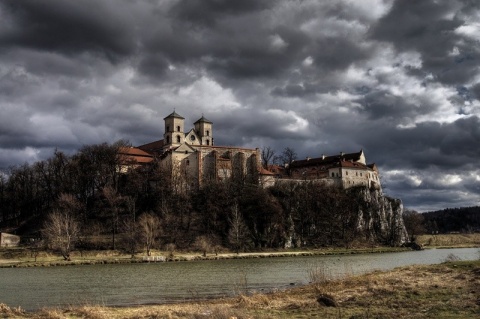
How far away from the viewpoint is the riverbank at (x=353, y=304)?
642 inches

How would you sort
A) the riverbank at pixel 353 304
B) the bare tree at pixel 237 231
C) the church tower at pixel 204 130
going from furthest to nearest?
the church tower at pixel 204 130 < the bare tree at pixel 237 231 < the riverbank at pixel 353 304

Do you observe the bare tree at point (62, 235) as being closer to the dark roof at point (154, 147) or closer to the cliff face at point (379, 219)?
the dark roof at point (154, 147)

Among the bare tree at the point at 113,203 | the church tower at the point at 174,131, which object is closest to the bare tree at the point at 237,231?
the bare tree at the point at 113,203

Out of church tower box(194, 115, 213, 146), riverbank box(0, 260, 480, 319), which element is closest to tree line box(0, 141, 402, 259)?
church tower box(194, 115, 213, 146)

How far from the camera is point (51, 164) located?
103250mm

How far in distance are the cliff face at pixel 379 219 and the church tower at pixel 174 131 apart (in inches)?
1669

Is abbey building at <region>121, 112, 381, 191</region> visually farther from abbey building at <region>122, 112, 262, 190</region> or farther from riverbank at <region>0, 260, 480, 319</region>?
riverbank at <region>0, 260, 480, 319</region>

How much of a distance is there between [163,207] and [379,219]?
48.9m

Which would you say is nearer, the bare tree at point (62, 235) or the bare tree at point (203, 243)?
the bare tree at point (62, 235)

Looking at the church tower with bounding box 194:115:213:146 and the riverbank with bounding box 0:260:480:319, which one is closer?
the riverbank with bounding box 0:260:480:319

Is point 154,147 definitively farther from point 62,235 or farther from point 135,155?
point 62,235

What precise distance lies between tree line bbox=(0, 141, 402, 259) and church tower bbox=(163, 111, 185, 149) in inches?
392

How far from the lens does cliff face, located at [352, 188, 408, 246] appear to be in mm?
102250

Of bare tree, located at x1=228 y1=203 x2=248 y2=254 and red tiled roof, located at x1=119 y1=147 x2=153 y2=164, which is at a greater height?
red tiled roof, located at x1=119 y1=147 x2=153 y2=164
